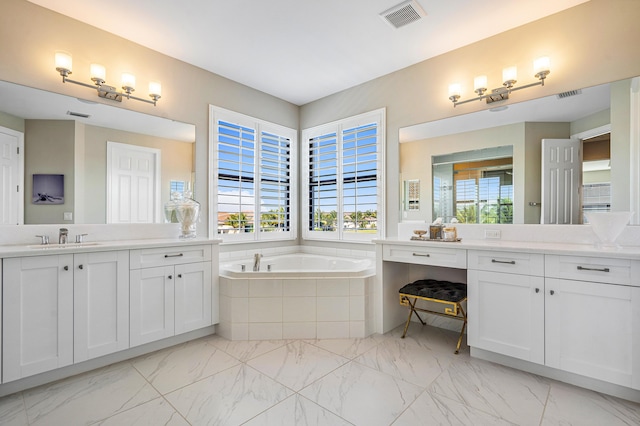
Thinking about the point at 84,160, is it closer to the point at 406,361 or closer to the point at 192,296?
the point at 192,296

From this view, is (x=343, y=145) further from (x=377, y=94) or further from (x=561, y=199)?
(x=561, y=199)

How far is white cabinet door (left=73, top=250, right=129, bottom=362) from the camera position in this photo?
2.13 metres

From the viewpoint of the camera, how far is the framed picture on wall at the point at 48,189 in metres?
2.32

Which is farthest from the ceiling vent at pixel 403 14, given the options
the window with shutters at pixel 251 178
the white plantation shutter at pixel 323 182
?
the window with shutters at pixel 251 178

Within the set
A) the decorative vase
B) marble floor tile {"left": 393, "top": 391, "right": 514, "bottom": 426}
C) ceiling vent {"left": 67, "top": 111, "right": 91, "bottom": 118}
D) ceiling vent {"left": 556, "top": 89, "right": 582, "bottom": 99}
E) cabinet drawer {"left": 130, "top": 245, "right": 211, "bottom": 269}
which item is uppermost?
ceiling vent {"left": 556, "top": 89, "right": 582, "bottom": 99}

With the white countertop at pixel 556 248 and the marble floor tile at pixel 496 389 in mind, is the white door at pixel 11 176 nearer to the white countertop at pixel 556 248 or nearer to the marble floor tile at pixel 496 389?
the white countertop at pixel 556 248

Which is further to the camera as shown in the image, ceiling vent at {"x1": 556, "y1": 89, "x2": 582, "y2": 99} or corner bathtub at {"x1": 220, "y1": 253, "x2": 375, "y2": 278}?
corner bathtub at {"x1": 220, "y1": 253, "x2": 375, "y2": 278}

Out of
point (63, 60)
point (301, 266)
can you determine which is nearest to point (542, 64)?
point (301, 266)

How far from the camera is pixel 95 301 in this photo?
7.22 feet

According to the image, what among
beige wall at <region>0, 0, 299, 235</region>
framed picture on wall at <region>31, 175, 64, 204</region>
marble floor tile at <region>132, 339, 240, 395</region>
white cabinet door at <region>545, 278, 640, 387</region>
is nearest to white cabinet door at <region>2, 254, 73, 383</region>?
marble floor tile at <region>132, 339, 240, 395</region>

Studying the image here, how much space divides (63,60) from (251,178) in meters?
1.93

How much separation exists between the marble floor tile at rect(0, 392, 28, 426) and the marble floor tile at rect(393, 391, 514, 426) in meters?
1.99

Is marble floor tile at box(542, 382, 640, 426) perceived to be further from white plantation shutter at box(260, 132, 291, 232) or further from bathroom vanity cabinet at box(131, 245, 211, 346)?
white plantation shutter at box(260, 132, 291, 232)

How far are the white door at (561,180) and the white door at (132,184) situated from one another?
3324mm
